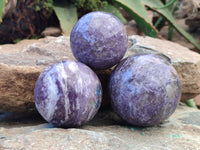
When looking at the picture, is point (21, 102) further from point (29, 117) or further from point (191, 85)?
point (191, 85)

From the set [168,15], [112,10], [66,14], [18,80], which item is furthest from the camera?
[112,10]

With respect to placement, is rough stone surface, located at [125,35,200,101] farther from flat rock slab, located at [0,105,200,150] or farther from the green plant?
the green plant

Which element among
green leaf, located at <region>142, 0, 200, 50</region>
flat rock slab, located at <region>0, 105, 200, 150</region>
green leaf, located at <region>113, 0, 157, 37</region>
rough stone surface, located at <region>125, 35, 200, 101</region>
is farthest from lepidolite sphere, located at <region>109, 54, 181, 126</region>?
green leaf, located at <region>142, 0, 200, 50</region>

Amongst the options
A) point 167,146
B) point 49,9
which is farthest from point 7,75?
point 49,9

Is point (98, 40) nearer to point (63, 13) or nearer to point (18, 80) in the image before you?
point (18, 80)

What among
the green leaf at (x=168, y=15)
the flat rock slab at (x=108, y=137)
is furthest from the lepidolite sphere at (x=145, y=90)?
the green leaf at (x=168, y=15)

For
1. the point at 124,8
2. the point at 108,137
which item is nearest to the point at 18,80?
the point at 108,137

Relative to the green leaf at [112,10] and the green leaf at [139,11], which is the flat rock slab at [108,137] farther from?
the green leaf at [112,10]
